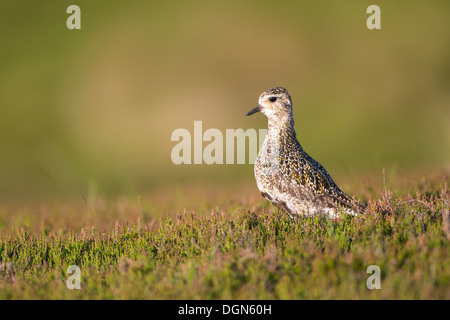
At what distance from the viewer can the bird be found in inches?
283

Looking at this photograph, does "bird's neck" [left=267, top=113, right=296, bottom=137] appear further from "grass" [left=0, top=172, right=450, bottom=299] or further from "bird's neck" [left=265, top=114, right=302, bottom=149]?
"grass" [left=0, top=172, right=450, bottom=299]

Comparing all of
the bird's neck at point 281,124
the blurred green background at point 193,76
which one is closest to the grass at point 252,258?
the bird's neck at point 281,124

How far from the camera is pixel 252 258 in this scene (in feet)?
18.2

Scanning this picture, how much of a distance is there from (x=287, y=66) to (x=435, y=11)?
10.3 metres

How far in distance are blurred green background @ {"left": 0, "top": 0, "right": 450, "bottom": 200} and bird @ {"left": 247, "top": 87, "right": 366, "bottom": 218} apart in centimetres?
1920

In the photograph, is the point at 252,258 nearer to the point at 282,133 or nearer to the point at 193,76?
the point at 282,133

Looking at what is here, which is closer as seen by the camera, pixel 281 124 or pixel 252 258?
pixel 252 258

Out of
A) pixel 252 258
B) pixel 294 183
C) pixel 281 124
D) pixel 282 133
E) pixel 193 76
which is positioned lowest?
pixel 252 258

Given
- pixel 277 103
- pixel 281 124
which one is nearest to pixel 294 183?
pixel 281 124

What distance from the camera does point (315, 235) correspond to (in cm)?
628

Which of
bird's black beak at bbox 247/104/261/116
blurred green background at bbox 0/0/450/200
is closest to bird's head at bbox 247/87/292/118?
bird's black beak at bbox 247/104/261/116

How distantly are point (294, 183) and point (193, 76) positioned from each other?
2772cm

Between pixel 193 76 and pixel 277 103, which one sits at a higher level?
pixel 193 76

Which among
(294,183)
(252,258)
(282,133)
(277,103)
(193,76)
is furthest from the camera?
(193,76)
